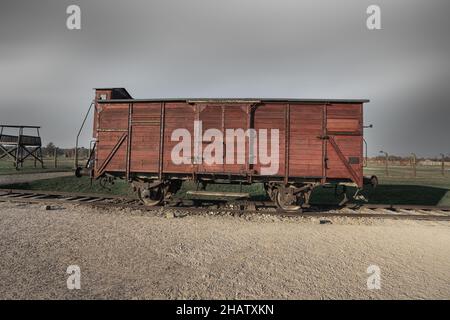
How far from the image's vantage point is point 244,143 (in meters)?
8.80

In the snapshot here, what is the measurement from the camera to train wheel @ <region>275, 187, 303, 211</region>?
351 inches

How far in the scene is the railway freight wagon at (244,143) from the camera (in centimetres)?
866

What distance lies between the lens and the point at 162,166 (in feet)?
30.2

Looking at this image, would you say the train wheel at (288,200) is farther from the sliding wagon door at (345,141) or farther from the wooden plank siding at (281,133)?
the sliding wagon door at (345,141)

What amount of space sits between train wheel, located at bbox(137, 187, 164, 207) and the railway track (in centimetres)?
32

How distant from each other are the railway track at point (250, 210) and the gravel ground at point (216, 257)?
698 millimetres

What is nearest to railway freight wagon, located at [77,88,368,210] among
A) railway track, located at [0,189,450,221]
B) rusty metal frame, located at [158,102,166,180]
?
rusty metal frame, located at [158,102,166,180]

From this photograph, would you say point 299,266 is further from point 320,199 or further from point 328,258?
point 320,199

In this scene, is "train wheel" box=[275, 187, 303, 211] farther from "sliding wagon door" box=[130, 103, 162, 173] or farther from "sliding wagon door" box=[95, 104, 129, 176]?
"sliding wagon door" box=[95, 104, 129, 176]

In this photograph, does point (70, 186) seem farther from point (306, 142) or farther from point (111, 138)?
point (306, 142)

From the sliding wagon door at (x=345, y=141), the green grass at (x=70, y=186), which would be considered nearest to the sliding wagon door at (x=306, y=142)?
the sliding wagon door at (x=345, y=141)
